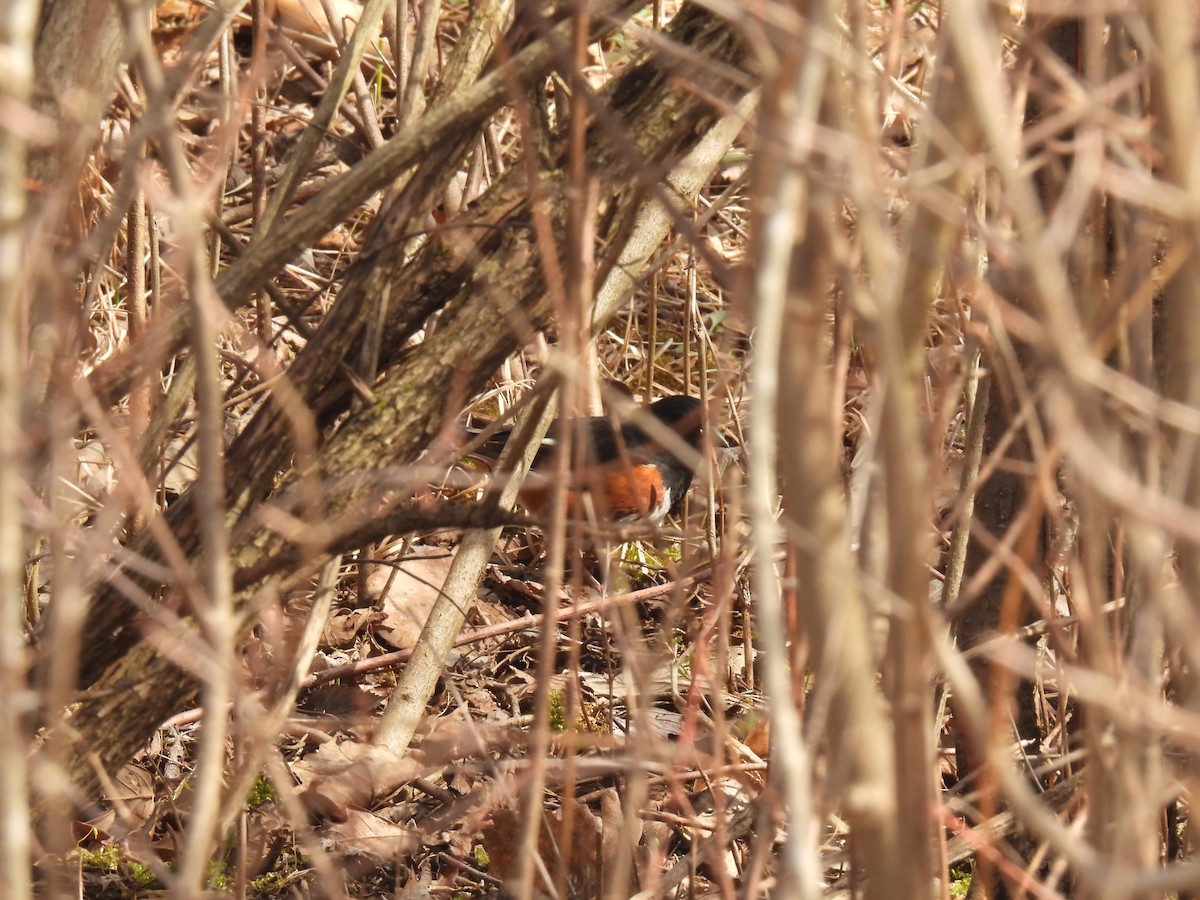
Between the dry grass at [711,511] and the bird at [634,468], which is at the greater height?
the bird at [634,468]

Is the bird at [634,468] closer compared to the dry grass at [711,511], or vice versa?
the dry grass at [711,511]

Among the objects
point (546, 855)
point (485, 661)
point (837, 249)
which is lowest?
point (546, 855)

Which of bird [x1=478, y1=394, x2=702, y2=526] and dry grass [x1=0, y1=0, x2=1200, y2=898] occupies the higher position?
bird [x1=478, y1=394, x2=702, y2=526]

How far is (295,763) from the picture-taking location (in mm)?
3070

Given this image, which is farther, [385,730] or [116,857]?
[385,730]

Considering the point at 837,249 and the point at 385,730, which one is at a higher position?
the point at 837,249

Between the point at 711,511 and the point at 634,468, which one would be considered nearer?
the point at 711,511

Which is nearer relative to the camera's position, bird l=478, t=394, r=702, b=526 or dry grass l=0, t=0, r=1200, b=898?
dry grass l=0, t=0, r=1200, b=898

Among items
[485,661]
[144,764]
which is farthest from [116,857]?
[485,661]

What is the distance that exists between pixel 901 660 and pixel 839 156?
1.51 feet

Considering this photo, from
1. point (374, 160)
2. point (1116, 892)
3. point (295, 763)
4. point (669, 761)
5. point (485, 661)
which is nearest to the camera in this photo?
point (1116, 892)

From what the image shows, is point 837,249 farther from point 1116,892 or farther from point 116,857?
point 116,857

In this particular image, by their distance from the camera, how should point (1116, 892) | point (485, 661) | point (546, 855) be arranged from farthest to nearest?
point (485, 661) → point (546, 855) → point (1116, 892)

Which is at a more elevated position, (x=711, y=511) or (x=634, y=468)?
(x=634, y=468)
